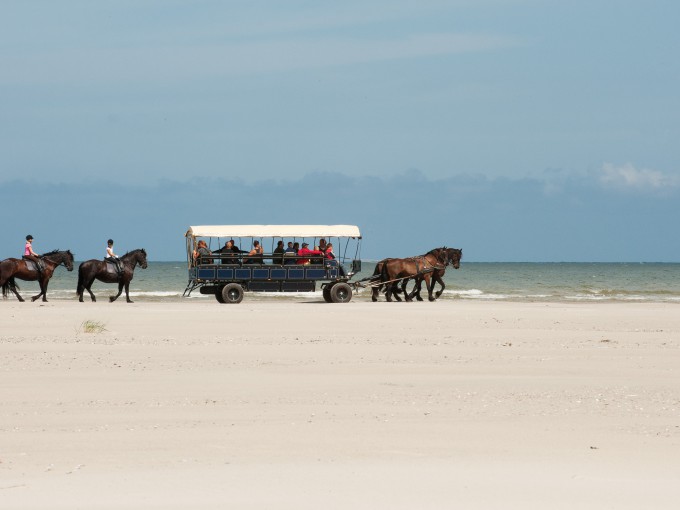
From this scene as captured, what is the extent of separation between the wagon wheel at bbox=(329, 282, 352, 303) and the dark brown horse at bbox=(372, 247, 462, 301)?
4.89 ft

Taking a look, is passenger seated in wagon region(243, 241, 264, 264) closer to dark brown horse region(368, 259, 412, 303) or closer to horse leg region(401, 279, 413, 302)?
dark brown horse region(368, 259, 412, 303)

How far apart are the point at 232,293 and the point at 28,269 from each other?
589 cm

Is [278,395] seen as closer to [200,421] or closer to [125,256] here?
[200,421]

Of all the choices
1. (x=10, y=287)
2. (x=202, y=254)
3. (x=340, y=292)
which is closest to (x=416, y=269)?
(x=340, y=292)

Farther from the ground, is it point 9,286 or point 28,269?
point 28,269

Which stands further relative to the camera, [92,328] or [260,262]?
[260,262]

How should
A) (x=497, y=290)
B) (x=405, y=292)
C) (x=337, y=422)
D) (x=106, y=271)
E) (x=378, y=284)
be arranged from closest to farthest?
(x=337, y=422) → (x=106, y=271) → (x=378, y=284) → (x=405, y=292) → (x=497, y=290)

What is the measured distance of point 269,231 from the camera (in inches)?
1176

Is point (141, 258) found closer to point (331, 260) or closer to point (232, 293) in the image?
point (232, 293)

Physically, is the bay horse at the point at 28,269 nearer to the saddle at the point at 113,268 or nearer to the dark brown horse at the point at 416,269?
the saddle at the point at 113,268

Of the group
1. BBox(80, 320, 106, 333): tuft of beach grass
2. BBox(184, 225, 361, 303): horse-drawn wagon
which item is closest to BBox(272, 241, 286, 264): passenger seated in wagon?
BBox(184, 225, 361, 303): horse-drawn wagon

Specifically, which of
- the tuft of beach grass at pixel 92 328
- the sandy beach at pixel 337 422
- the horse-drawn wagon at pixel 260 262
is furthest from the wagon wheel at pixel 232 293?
the sandy beach at pixel 337 422

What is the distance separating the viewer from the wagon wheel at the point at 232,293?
30031mm

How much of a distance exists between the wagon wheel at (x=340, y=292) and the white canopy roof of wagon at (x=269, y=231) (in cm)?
152
